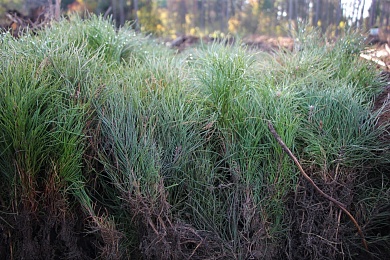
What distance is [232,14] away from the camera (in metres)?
8.20

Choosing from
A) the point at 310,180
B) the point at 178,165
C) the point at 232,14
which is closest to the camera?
the point at 310,180

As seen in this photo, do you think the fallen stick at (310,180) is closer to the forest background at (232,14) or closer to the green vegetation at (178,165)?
the green vegetation at (178,165)

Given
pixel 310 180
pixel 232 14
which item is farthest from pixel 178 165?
pixel 232 14

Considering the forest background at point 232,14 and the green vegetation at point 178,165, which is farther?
the forest background at point 232,14

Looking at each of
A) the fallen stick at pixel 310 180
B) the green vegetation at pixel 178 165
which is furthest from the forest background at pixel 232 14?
the fallen stick at pixel 310 180

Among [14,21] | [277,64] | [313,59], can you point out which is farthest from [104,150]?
[14,21]

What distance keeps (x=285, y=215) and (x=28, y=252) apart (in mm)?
1565

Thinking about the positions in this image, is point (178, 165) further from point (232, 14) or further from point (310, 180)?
point (232, 14)

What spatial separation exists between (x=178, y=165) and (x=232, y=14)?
245 inches

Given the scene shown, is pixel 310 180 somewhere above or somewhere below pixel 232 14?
below

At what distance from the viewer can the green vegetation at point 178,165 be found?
241cm

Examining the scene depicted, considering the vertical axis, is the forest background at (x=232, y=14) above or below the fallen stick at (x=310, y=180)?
above

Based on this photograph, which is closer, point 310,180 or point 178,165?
point 310,180

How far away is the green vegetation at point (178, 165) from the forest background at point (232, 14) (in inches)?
146
